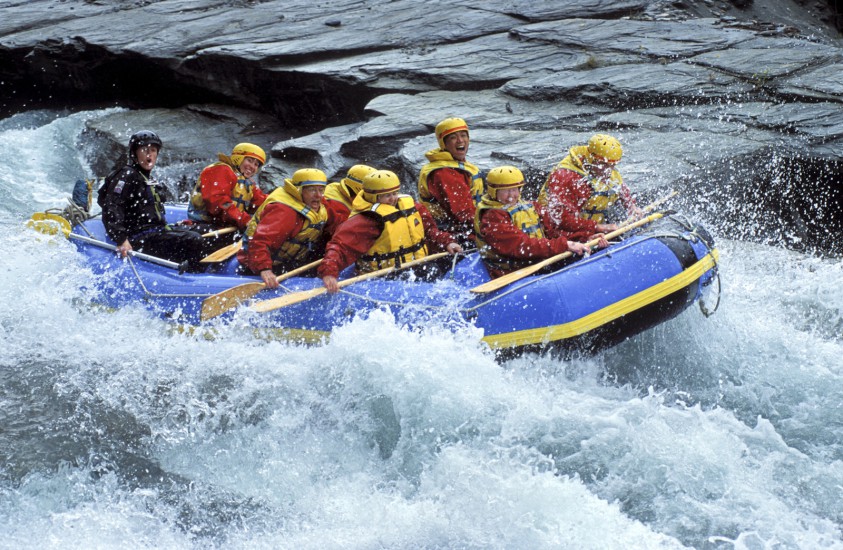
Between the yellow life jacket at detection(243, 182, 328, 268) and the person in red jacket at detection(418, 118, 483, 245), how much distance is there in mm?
857

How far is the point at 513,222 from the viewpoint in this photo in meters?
5.77

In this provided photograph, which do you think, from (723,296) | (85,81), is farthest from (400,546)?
(85,81)

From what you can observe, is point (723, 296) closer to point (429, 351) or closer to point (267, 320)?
point (429, 351)

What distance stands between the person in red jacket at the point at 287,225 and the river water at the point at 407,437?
1.78 ft

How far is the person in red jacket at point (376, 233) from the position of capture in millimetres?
5754

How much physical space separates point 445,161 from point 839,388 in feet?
10.2

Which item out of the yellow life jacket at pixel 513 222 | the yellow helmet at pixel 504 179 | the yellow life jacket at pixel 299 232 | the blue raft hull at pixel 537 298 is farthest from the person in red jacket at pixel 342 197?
the yellow helmet at pixel 504 179

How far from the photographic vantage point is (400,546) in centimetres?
454

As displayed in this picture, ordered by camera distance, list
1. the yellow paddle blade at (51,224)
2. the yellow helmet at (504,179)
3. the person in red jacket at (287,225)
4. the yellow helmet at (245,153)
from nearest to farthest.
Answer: the yellow helmet at (504,179) < the person in red jacket at (287,225) < the yellow paddle blade at (51,224) < the yellow helmet at (245,153)

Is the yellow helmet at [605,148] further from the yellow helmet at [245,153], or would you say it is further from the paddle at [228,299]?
the yellow helmet at [245,153]

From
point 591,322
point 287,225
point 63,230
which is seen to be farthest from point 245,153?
point 591,322

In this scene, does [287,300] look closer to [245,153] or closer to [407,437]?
[407,437]

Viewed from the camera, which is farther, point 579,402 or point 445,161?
point 445,161

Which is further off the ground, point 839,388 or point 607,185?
point 607,185
